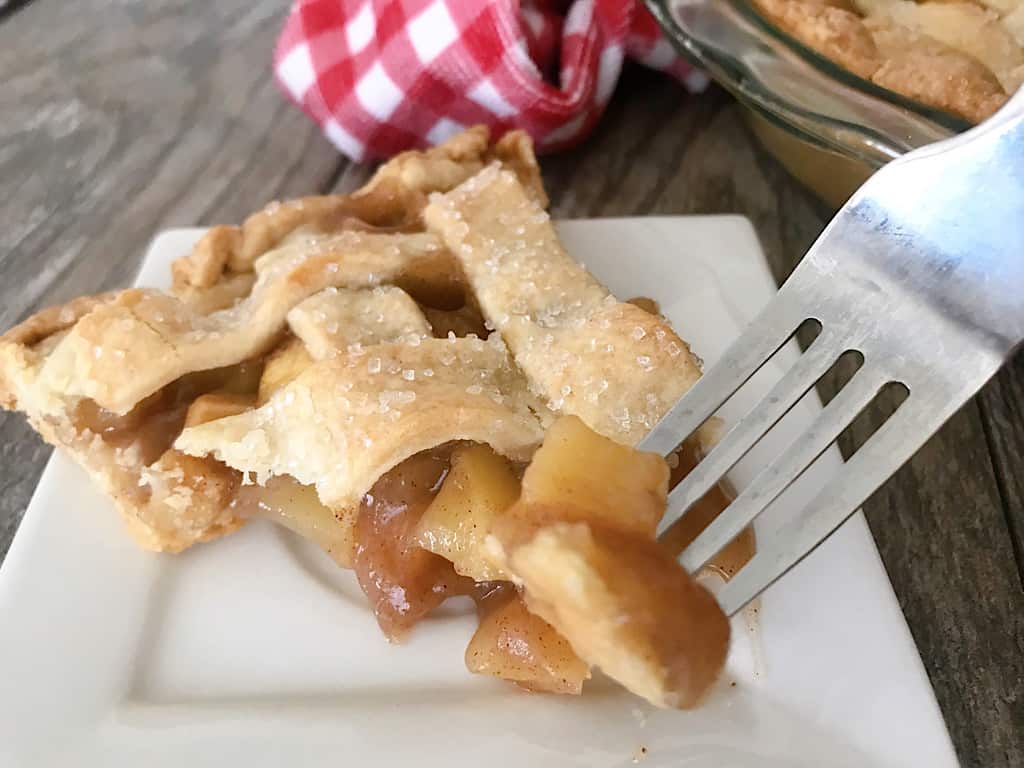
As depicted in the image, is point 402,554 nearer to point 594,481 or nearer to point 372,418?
point 372,418

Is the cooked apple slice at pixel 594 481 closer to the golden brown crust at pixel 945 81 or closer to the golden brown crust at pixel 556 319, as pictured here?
the golden brown crust at pixel 556 319

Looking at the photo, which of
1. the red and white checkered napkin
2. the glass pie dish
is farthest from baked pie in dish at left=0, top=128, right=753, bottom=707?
the red and white checkered napkin

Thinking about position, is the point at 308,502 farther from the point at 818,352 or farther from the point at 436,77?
the point at 436,77

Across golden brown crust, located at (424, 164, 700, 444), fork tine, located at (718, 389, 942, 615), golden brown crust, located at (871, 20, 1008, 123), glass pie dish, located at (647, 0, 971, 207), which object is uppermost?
golden brown crust, located at (871, 20, 1008, 123)

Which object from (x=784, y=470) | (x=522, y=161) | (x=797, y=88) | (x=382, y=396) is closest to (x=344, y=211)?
(x=522, y=161)

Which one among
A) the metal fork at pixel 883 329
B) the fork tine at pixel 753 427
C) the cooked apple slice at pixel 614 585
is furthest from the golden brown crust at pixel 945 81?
the cooked apple slice at pixel 614 585

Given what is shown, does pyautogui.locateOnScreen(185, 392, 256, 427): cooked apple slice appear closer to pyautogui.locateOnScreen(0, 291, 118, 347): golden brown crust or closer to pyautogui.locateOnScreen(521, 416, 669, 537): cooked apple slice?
pyautogui.locateOnScreen(0, 291, 118, 347): golden brown crust
